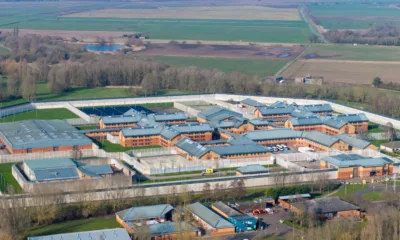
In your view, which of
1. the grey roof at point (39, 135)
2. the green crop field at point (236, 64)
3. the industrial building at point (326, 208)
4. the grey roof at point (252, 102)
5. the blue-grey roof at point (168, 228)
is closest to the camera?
the blue-grey roof at point (168, 228)

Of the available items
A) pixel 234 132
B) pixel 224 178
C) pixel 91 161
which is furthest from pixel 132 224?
pixel 234 132

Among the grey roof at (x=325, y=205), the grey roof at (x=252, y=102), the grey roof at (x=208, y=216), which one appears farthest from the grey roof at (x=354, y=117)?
the grey roof at (x=208, y=216)

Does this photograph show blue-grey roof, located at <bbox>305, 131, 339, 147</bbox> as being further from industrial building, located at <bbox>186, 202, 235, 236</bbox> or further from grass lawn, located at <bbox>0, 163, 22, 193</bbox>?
grass lawn, located at <bbox>0, 163, 22, 193</bbox>

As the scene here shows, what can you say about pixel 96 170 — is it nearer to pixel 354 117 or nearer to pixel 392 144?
pixel 392 144

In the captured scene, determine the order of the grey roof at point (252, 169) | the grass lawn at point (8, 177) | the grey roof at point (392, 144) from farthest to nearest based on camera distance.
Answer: the grey roof at point (392, 144), the grey roof at point (252, 169), the grass lawn at point (8, 177)

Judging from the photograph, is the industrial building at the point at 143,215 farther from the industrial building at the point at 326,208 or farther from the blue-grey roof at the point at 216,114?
the blue-grey roof at the point at 216,114

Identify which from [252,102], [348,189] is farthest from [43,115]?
[348,189]

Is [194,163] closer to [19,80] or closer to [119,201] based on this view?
[119,201]
